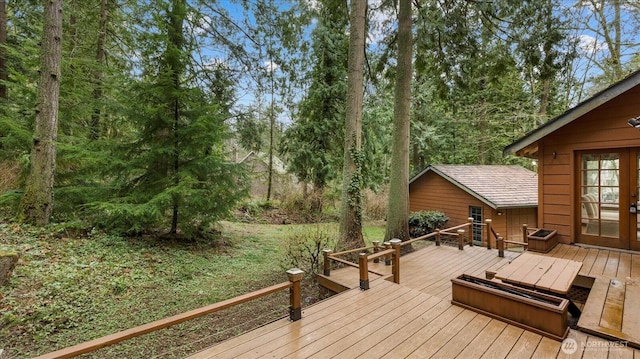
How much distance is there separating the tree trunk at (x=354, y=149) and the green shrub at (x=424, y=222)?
20.7 feet

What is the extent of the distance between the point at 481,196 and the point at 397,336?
33.9 feet

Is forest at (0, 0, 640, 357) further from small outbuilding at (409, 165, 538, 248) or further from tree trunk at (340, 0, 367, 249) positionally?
small outbuilding at (409, 165, 538, 248)

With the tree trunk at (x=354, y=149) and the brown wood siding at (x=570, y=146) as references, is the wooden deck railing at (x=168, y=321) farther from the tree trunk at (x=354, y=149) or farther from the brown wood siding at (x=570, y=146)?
the brown wood siding at (x=570, y=146)

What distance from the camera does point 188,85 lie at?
722 centimetres

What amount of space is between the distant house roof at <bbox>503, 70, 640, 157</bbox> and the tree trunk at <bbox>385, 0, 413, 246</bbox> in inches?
95.1

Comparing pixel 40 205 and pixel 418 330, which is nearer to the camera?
pixel 418 330

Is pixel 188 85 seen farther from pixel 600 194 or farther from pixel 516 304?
pixel 600 194

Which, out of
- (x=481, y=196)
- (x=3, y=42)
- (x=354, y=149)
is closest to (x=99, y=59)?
(x=3, y=42)

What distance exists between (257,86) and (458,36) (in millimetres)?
6176

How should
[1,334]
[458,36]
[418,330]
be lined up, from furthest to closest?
[458,36] < [1,334] < [418,330]

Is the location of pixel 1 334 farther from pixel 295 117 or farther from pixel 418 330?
pixel 295 117

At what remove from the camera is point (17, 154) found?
7289mm

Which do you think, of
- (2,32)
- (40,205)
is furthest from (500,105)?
(2,32)

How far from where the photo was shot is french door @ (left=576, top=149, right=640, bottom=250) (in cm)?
493
